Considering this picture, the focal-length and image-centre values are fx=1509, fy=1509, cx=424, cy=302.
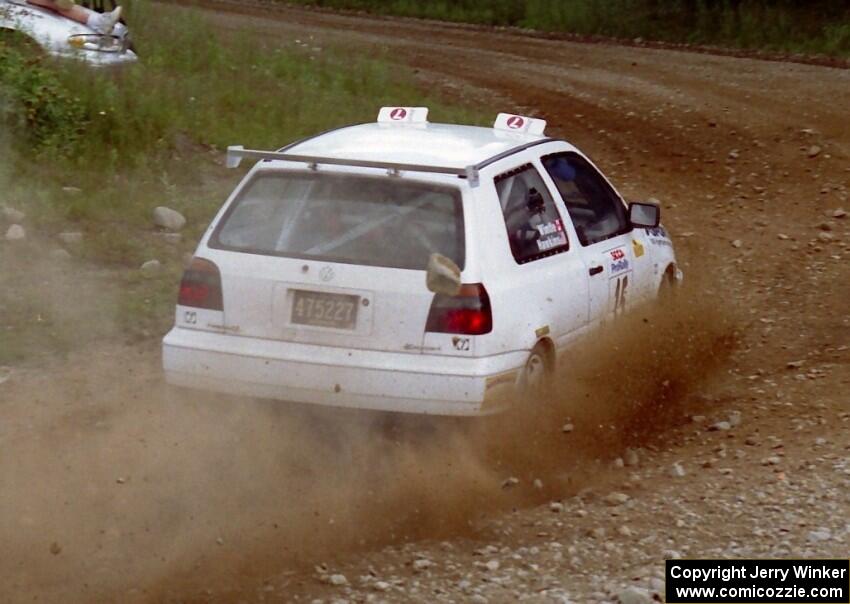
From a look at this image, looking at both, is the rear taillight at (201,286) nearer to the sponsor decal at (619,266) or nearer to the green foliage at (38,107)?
the sponsor decal at (619,266)

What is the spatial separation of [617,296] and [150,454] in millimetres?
2750

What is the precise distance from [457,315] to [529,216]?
1.00 meters

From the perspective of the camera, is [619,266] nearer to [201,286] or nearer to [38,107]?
[201,286]

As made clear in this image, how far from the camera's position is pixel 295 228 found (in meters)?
7.17

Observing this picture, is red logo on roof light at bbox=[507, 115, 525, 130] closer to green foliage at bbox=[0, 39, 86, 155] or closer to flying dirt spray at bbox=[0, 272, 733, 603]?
flying dirt spray at bbox=[0, 272, 733, 603]

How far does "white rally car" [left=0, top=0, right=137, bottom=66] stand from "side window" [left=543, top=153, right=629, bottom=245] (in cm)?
725

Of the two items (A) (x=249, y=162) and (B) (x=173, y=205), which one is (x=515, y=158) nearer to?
(B) (x=173, y=205)

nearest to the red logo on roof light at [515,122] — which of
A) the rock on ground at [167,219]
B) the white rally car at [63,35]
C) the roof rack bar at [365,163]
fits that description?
the roof rack bar at [365,163]

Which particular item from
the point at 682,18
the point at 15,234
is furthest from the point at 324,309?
the point at 682,18

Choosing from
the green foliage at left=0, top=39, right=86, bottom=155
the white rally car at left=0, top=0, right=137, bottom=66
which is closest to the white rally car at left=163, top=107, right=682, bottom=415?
the green foliage at left=0, top=39, right=86, bottom=155

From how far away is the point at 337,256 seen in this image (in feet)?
22.9

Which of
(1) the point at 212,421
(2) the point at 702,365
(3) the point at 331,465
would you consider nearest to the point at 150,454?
(1) the point at 212,421

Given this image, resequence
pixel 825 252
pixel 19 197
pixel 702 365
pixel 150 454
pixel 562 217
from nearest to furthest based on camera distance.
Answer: pixel 150 454
pixel 562 217
pixel 702 365
pixel 19 197
pixel 825 252

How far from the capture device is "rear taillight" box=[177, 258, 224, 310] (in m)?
7.09
